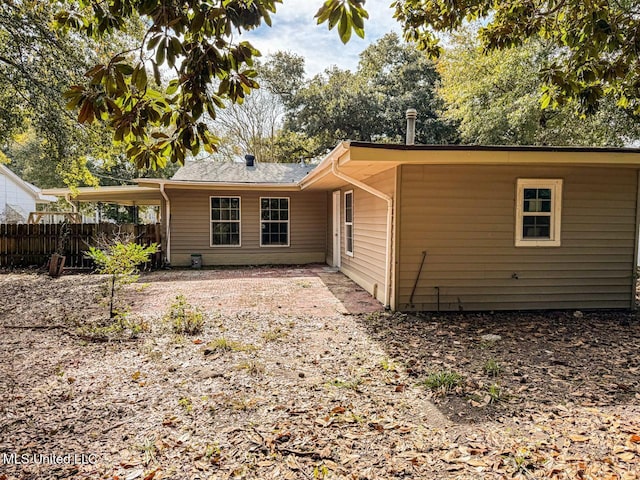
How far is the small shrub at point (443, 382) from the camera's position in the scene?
321cm

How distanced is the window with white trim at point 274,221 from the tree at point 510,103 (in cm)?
733

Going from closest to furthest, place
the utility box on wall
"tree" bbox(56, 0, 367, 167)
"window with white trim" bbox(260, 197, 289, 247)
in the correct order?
"tree" bbox(56, 0, 367, 167) → the utility box on wall → "window with white trim" bbox(260, 197, 289, 247)

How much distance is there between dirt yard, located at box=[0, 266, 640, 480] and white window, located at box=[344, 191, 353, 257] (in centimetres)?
335

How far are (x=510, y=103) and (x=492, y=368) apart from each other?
442 inches

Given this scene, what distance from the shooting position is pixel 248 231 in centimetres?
Answer: 1109

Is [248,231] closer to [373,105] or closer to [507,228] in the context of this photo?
[507,228]

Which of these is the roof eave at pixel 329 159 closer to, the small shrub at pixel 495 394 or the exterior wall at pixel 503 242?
the exterior wall at pixel 503 242

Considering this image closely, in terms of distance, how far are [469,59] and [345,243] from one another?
352 inches

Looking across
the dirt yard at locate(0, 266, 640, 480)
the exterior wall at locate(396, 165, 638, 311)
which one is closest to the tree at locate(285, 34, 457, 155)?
the exterior wall at locate(396, 165, 638, 311)

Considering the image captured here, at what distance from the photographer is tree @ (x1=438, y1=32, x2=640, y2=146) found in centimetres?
1089

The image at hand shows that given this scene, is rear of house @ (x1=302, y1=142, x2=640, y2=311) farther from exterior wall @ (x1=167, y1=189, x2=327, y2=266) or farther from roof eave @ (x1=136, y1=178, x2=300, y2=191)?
exterior wall @ (x1=167, y1=189, x2=327, y2=266)

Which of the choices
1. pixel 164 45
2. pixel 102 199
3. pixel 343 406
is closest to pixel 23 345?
pixel 343 406

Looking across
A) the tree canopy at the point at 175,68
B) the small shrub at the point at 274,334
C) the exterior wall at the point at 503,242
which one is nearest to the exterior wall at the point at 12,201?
the small shrub at the point at 274,334

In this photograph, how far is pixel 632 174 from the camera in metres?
5.86
